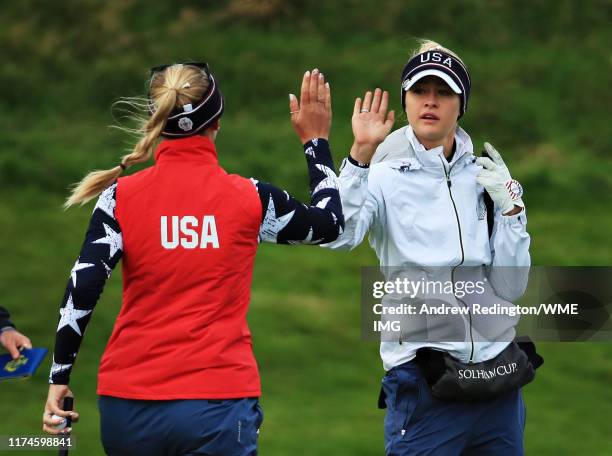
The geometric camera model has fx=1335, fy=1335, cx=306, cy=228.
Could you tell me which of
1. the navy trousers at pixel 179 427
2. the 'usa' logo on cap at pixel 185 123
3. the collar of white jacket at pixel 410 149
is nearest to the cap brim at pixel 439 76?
the collar of white jacket at pixel 410 149

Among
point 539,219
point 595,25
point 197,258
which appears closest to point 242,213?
point 197,258

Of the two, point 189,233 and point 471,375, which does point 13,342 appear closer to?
point 189,233

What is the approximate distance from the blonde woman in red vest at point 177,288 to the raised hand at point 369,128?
44 centimetres

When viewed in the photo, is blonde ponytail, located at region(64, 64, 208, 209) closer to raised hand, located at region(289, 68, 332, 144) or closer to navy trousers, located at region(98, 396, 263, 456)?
raised hand, located at region(289, 68, 332, 144)

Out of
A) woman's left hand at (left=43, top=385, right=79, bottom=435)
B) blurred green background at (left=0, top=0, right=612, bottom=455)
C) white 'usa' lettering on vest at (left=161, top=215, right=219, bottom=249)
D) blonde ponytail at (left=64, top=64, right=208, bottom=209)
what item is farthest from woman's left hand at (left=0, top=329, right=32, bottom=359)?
blurred green background at (left=0, top=0, right=612, bottom=455)

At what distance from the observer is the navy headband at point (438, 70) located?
14.3 feet

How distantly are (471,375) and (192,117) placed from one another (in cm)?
125

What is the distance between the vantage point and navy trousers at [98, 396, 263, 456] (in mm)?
3582

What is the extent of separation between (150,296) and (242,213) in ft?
1.10

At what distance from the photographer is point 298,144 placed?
12.9 m

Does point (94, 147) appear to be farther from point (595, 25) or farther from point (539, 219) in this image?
point (595, 25)

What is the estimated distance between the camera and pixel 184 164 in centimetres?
371

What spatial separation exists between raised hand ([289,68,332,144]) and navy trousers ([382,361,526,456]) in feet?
2.80

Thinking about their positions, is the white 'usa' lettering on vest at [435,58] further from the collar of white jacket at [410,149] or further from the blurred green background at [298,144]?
the blurred green background at [298,144]
